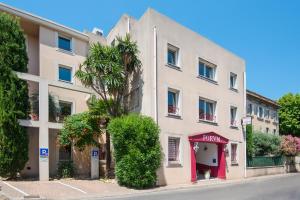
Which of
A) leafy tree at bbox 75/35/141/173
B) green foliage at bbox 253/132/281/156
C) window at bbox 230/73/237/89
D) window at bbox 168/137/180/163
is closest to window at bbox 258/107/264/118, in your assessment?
green foliage at bbox 253/132/281/156

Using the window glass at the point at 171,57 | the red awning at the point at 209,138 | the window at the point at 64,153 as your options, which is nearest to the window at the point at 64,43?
the window at the point at 64,153

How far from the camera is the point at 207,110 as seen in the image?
84.8ft

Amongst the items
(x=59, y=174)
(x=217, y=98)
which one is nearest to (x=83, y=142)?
(x=59, y=174)

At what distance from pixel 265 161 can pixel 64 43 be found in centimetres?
1975

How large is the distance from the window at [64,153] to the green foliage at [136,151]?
17.5 ft

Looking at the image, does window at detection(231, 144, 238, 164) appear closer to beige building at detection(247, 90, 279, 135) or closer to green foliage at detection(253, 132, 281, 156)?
green foliage at detection(253, 132, 281, 156)

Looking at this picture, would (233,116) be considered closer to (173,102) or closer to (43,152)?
(173,102)

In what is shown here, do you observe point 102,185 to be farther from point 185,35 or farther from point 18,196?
point 185,35

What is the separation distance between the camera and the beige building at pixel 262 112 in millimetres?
40350

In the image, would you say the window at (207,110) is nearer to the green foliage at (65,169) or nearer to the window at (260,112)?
the green foliage at (65,169)

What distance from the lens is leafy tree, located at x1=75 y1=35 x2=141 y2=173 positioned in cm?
2089

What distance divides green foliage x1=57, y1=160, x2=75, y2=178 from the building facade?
5221 millimetres

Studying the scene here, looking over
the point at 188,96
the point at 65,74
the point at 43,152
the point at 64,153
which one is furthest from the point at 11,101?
the point at 188,96

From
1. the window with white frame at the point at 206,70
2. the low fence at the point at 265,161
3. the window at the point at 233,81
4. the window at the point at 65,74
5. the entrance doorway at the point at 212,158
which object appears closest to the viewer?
the window at the point at 65,74
